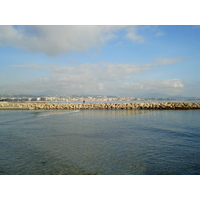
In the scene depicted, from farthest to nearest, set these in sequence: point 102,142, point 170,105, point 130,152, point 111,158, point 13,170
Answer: point 170,105
point 102,142
point 130,152
point 111,158
point 13,170

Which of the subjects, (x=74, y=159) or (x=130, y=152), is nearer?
(x=74, y=159)

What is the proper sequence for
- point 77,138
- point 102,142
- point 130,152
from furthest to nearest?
point 77,138 → point 102,142 → point 130,152

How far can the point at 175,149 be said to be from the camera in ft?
21.4

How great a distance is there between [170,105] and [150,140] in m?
22.3

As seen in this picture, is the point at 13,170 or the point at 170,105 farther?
the point at 170,105

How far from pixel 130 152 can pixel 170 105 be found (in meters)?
24.3

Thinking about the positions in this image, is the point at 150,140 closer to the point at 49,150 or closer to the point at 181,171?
the point at 181,171

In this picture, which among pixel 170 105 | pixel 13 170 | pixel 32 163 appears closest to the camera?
pixel 13 170
